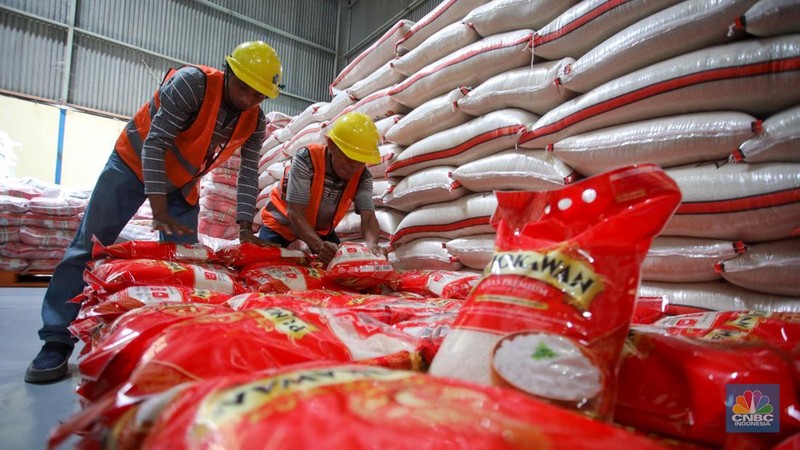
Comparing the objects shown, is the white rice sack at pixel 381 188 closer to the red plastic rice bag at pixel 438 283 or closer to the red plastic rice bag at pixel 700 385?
the red plastic rice bag at pixel 438 283

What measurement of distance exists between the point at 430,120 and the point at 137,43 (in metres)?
6.67

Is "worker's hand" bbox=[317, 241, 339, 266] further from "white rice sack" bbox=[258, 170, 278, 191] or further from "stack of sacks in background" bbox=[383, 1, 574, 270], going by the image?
"white rice sack" bbox=[258, 170, 278, 191]

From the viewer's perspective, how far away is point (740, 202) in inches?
57.2

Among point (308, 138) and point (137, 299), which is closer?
point (137, 299)

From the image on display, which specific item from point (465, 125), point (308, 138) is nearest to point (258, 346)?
point (465, 125)

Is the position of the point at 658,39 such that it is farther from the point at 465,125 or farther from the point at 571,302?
the point at 571,302

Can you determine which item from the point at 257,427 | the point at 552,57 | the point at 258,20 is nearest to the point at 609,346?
the point at 257,427

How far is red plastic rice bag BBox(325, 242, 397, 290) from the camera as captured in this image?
2037 mm

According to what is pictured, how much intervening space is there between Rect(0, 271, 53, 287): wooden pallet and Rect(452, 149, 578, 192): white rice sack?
5090 mm

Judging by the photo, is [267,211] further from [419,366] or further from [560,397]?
Result: [560,397]

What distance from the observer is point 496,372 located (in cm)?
64

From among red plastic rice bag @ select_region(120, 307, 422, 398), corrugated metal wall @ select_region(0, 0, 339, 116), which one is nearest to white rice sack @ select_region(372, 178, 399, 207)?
red plastic rice bag @ select_region(120, 307, 422, 398)


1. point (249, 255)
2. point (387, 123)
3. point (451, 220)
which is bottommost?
point (249, 255)

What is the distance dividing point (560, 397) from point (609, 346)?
116mm
